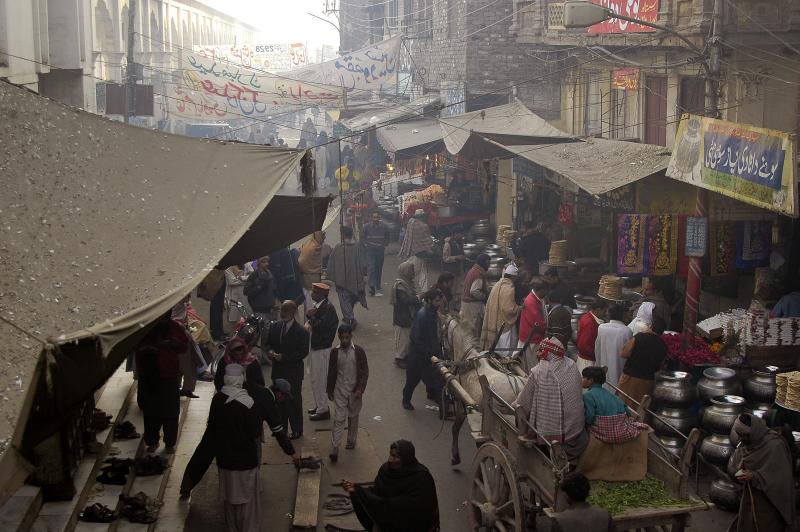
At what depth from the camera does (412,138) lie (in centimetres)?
2161

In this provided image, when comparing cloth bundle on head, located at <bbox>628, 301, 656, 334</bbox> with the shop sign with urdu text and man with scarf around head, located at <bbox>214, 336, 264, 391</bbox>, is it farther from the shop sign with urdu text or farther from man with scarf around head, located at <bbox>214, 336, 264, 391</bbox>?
the shop sign with urdu text

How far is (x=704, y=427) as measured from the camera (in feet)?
29.6

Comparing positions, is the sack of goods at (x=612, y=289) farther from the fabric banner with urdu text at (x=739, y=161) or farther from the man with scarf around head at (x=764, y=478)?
the man with scarf around head at (x=764, y=478)

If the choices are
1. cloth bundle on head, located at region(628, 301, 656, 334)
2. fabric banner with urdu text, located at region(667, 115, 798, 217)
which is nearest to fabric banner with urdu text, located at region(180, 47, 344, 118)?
→ fabric banner with urdu text, located at region(667, 115, 798, 217)

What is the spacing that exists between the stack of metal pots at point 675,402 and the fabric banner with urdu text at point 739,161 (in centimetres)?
182

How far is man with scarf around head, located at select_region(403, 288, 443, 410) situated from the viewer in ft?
36.3

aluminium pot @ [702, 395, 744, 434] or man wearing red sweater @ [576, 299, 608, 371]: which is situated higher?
man wearing red sweater @ [576, 299, 608, 371]

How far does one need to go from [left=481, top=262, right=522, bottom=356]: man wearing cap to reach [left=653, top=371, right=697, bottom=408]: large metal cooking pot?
279 cm

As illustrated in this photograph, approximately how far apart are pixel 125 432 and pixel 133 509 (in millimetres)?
1297

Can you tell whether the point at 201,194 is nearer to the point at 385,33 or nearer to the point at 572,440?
the point at 572,440

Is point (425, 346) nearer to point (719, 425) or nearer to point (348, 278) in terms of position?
point (719, 425)

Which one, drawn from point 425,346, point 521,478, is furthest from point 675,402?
point 425,346

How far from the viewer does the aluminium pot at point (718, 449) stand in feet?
28.8

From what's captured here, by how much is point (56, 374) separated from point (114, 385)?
6.41 meters
